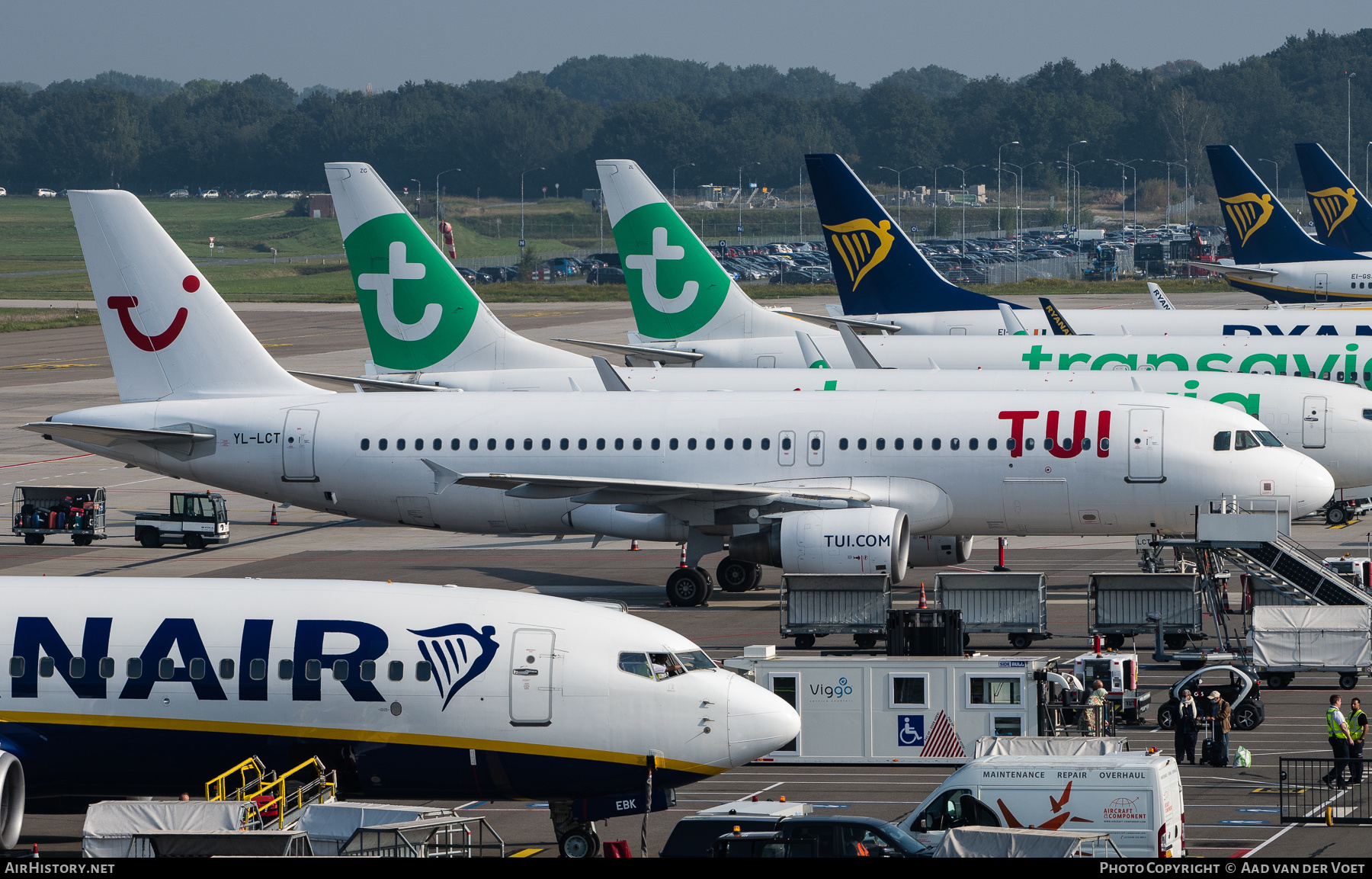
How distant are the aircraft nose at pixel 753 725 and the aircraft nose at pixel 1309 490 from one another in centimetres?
2179

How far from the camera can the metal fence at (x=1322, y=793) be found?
25.6 m

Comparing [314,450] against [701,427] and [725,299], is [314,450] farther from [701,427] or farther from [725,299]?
[725,299]

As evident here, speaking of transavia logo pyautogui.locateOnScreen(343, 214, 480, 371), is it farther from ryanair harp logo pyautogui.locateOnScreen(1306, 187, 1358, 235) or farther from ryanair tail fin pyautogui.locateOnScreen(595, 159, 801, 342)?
ryanair harp logo pyautogui.locateOnScreen(1306, 187, 1358, 235)

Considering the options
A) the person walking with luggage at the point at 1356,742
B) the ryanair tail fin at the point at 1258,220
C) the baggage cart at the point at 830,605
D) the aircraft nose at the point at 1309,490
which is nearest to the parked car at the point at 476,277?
the ryanair tail fin at the point at 1258,220

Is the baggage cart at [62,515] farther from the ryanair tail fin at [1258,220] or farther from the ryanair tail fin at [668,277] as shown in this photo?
the ryanair tail fin at [1258,220]

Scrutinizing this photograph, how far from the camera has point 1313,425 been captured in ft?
151

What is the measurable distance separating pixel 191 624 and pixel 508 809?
6480mm

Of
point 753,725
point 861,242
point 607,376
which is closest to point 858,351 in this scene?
point 607,376

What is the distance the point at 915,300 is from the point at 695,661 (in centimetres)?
4719

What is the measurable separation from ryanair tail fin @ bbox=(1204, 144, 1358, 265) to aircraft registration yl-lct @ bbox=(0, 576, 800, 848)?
270ft

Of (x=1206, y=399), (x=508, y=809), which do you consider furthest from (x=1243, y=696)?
(x=1206, y=399)

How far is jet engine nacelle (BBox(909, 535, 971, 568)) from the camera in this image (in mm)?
43906

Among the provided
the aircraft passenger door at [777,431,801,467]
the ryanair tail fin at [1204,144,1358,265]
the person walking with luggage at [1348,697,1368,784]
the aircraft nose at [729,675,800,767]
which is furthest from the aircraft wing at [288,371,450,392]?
the ryanair tail fin at [1204,144,1358,265]

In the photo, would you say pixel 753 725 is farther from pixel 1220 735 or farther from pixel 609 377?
pixel 609 377
